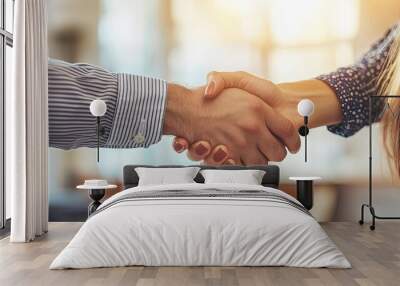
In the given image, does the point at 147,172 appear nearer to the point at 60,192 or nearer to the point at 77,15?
the point at 60,192

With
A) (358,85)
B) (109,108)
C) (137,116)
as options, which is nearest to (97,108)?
(109,108)

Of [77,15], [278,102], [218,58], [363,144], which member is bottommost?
[363,144]

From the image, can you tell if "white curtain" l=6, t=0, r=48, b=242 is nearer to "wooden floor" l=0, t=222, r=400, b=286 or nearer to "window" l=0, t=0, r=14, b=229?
"window" l=0, t=0, r=14, b=229

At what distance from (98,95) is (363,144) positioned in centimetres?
334

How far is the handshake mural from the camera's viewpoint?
7.61 metres

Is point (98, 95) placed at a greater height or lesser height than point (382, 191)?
greater

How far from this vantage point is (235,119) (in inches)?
300

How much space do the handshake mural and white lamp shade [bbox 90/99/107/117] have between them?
0.81 m

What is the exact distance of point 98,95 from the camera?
7613mm

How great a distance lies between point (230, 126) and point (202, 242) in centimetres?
299

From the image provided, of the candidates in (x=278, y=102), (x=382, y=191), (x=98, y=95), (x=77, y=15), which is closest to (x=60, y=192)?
(x=98, y=95)

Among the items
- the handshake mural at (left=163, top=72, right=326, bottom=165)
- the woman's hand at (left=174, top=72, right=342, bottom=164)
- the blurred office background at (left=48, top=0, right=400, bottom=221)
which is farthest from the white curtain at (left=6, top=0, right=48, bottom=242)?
the woman's hand at (left=174, top=72, right=342, bottom=164)

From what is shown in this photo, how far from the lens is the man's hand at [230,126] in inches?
299

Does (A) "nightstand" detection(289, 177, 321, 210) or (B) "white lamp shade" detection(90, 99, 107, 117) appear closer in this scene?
(B) "white lamp shade" detection(90, 99, 107, 117)
